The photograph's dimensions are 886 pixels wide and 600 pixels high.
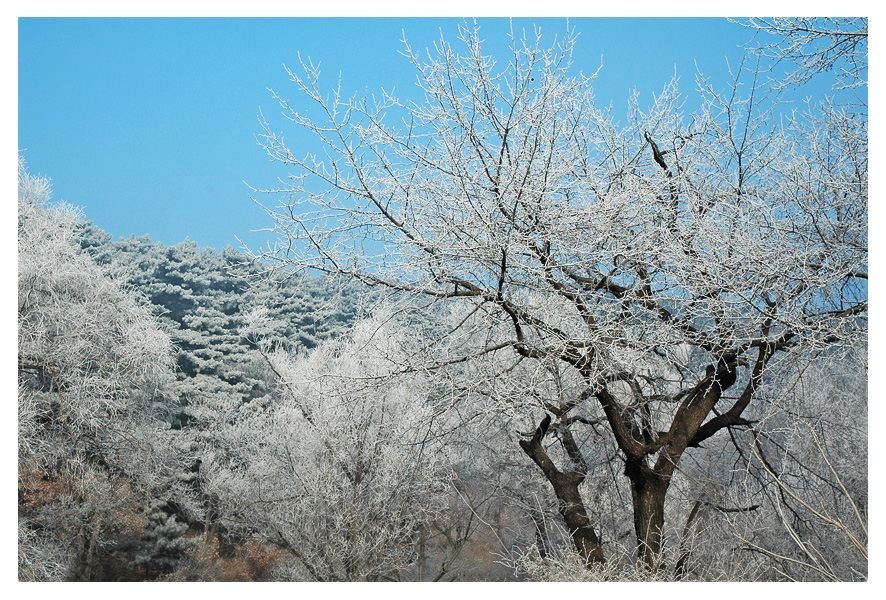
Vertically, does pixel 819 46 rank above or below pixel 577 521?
above

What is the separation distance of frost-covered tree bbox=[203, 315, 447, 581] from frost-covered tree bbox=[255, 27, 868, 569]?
2609 millimetres

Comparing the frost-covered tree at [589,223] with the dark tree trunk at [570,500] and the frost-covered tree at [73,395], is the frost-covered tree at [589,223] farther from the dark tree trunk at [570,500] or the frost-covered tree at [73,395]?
the frost-covered tree at [73,395]

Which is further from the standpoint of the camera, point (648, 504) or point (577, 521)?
point (577, 521)

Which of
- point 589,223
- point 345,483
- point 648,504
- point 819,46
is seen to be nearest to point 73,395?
point 345,483

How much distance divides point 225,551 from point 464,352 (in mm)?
4881

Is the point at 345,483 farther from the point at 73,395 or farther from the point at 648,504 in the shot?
the point at 648,504

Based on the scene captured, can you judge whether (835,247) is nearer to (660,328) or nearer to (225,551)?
(660,328)

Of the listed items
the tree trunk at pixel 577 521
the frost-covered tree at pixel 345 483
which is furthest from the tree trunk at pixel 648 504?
the frost-covered tree at pixel 345 483

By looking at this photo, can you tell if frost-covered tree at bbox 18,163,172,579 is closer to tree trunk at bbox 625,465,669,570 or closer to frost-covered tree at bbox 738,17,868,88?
tree trunk at bbox 625,465,669,570

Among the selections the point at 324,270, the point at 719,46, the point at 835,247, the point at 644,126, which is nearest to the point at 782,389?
the point at 835,247

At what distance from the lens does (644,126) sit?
4234 mm

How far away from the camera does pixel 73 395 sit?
6.66 meters

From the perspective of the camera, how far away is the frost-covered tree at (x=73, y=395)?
6.36 m

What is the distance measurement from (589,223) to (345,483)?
4.50 meters
